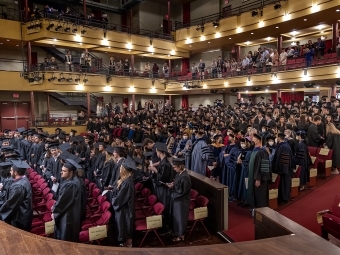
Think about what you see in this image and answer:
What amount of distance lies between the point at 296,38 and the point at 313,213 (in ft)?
67.9

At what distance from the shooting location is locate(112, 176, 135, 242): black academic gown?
15.0 ft

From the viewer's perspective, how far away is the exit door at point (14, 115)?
18.9m

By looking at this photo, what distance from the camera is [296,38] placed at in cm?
2259

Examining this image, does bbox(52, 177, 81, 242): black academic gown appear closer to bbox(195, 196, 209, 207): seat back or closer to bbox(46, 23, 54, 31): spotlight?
bbox(195, 196, 209, 207): seat back

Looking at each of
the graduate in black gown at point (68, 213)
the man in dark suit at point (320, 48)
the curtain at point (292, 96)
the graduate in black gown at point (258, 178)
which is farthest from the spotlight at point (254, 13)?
the graduate in black gown at point (68, 213)

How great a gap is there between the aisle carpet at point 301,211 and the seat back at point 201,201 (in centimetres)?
65

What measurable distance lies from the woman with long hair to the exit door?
18339mm

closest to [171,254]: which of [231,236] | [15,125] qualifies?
[231,236]

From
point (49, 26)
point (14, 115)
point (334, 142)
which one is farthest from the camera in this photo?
point (14, 115)

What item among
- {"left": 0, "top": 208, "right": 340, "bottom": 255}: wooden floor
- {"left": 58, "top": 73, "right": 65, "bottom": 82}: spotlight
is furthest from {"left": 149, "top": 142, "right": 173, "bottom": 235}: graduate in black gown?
{"left": 58, "top": 73, "right": 65, "bottom": 82}: spotlight

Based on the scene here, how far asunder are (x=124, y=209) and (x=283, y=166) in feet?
11.9

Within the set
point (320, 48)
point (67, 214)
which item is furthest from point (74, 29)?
point (67, 214)

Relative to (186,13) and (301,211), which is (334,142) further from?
(186,13)

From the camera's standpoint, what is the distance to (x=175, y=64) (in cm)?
2891
